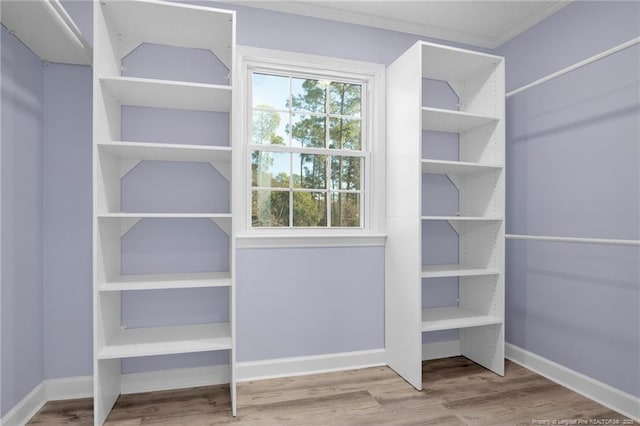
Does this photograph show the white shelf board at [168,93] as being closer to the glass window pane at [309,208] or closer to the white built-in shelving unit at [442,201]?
the glass window pane at [309,208]

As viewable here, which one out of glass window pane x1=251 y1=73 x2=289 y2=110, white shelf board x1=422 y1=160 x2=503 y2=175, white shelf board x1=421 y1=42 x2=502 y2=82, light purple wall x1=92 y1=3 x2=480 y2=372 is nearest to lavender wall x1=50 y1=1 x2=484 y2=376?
light purple wall x1=92 y1=3 x2=480 y2=372

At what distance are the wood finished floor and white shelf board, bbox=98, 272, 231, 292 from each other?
0.71m

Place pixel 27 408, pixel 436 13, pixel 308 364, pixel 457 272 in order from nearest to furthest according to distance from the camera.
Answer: pixel 27 408
pixel 457 272
pixel 308 364
pixel 436 13

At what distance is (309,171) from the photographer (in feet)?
8.75

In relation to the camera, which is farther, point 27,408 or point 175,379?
point 175,379

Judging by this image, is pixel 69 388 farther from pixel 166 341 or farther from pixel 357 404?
pixel 357 404

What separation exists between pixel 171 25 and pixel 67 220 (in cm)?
129

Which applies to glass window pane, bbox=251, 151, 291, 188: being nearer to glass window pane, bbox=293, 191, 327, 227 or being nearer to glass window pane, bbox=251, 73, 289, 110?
glass window pane, bbox=293, 191, 327, 227

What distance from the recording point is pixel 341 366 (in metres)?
2.61

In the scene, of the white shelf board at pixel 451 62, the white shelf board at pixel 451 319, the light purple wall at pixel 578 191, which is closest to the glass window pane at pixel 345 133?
the white shelf board at pixel 451 62

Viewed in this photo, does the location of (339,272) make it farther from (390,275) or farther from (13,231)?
(13,231)

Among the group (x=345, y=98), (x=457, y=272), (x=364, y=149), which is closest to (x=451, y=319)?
(x=457, y=272)

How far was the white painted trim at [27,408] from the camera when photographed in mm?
1786

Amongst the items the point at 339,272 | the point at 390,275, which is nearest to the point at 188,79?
the point at 339,272
